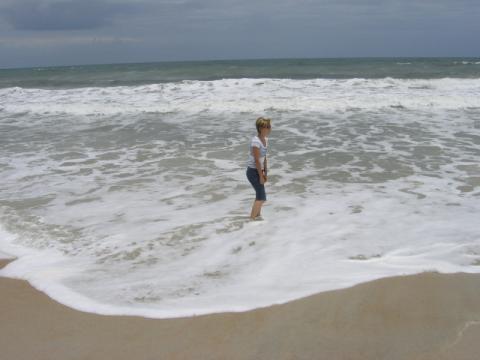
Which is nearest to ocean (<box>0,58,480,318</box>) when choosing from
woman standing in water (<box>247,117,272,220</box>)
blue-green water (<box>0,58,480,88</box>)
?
woman standing in water (<box>247,117,272,220</box>)

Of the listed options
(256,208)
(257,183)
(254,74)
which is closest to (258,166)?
(257,183)

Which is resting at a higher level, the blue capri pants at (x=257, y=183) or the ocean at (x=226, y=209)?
the blue capri pants at (x=257, y=183)

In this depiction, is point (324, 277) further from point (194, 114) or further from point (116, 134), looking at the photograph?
point (194, 114)

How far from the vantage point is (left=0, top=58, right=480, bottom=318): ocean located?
4.09 metres

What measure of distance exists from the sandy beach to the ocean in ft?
0.65

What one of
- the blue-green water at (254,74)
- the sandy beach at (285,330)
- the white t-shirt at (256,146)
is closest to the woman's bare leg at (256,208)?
the white t-shirt at (256,146)

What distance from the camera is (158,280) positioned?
412cm

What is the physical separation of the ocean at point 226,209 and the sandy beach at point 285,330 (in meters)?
0.20

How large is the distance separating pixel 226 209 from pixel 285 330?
2962mm

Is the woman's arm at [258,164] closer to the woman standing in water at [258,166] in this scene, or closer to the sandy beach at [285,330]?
the woman standing in water at [258,166]

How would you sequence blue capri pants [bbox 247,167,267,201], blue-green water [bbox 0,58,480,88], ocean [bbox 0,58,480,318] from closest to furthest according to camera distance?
ocean [bbox 0,58,480,318] < blue capri pants [bbox 247,167,267,201] < blue-green water [bbox 0,58,480,88]

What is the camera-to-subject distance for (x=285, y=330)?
10.6 ft

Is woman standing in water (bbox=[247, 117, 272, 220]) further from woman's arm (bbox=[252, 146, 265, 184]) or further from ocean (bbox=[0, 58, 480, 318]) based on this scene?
ocean (bbox=[0, 58, 480, 318])

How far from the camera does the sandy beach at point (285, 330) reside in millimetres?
3008
